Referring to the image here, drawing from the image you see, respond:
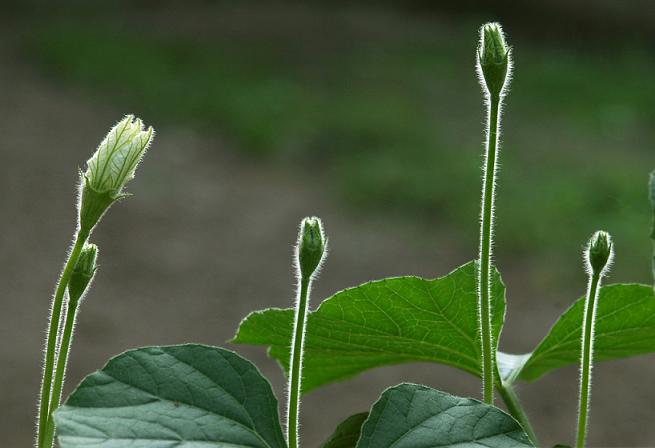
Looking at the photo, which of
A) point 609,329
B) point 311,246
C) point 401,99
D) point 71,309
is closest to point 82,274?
point 71,309

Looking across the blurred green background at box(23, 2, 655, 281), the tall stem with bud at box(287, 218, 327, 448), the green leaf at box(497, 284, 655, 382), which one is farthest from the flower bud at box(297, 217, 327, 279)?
the blurred green background at box(23, 2, 655, 281)

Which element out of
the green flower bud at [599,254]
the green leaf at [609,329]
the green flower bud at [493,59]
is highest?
the green flower bud at [493,59]

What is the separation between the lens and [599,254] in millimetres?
645

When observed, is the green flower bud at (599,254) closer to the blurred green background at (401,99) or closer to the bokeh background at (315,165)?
the bokeh background at (315,165)

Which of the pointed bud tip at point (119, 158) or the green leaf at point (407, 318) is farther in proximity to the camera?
the green leaf at point (407, 318)

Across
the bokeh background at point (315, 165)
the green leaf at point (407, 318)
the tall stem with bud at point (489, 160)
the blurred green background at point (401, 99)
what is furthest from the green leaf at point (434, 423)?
the blurred green background at point (401, 99)

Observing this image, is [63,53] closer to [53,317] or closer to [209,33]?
[209,33]

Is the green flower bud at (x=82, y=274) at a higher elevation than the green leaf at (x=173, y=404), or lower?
higher

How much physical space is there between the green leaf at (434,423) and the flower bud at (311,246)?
0.29 ft

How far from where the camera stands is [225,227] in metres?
5.86

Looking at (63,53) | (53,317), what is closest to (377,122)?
(63,53)

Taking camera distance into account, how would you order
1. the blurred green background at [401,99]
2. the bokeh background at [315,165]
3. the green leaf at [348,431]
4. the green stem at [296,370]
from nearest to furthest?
the green stem at [296,370] → the green leaf at [348,431] → the bokeh background at [315,165] → the blurred green background at [401,99]

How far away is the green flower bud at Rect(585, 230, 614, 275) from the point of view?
2.10ft

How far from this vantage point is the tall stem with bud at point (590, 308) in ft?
2.05
